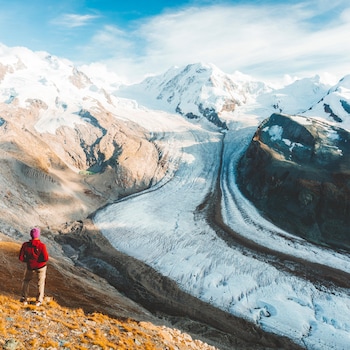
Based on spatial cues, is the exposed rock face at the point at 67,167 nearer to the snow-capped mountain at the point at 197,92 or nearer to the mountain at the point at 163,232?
the mountain at the point at 163,232

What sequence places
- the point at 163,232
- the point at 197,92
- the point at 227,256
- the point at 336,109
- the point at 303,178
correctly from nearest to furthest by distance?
the point at 227,256
the point at 163,232
the point at 303,178
the point at 336,109
the point at 197,92

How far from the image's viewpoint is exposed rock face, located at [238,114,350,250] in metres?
39.7

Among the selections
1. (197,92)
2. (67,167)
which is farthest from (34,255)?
(197,92)

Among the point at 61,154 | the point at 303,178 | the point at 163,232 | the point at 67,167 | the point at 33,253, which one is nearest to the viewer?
the point at 33,253

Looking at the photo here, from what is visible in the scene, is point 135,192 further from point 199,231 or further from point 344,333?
point 344,333

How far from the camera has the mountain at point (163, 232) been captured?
23984mm

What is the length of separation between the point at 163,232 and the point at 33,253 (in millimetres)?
27436

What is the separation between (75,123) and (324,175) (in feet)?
185

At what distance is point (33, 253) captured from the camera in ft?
38.4

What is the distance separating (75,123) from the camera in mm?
76125

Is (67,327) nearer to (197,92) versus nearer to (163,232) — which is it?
(163,232)

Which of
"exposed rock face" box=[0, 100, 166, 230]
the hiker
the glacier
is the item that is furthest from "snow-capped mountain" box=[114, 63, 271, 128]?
the hiker

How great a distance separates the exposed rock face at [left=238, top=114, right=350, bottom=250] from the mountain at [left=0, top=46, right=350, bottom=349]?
1.58 meters

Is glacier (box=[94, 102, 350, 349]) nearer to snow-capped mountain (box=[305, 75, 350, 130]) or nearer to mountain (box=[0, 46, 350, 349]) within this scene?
mountain (box=[0, 46, 350, 349])
